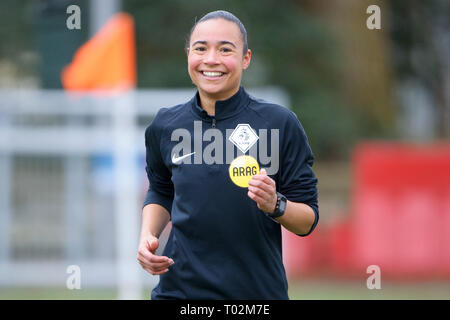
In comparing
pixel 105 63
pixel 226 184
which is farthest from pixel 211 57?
pixel 105 63

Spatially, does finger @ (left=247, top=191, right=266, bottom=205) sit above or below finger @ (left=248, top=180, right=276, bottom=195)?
below

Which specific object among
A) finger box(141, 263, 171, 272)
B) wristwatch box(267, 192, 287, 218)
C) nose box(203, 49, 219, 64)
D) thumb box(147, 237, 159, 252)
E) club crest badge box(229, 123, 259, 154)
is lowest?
finger box(141, 263, 171, 272)

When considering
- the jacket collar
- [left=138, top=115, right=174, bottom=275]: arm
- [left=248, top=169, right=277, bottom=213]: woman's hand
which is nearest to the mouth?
the jacket collar

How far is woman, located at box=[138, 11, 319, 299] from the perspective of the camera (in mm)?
3723

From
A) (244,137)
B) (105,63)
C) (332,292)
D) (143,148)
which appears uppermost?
(105,63)

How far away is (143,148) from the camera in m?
12.5

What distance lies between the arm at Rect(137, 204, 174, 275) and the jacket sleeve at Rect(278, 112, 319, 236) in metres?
0.57

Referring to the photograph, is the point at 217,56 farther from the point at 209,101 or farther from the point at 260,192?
the point at 260,192

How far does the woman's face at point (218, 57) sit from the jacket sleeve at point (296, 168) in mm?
307

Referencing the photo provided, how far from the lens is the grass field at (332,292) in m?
11.4

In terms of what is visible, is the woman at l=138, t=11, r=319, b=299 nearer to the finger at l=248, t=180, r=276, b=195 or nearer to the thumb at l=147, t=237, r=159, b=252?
the thumb at l=147, t=237, r=159, b=252

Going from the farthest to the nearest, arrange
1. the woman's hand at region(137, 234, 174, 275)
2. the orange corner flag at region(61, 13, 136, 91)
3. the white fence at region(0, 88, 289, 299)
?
1. the white fence at region(0, 88, 289, 299)
2. the orange corner flag at region(61, 13, 136, 91)
3. the woman's hand at region(137, 234, 174, 275)

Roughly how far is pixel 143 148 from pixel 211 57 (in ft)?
28.8
